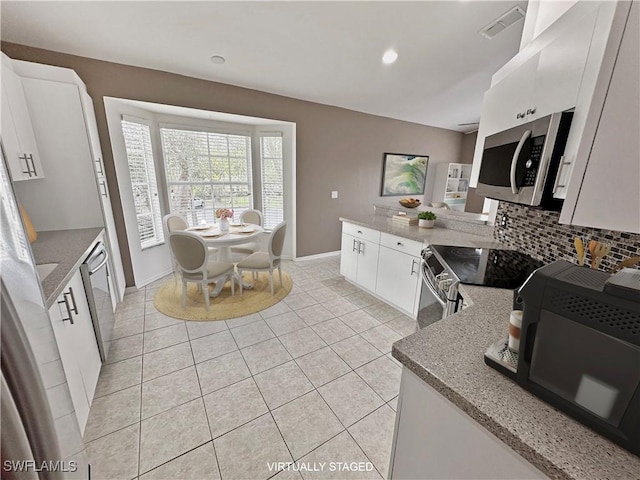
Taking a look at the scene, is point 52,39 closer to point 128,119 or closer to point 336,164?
point 128,119

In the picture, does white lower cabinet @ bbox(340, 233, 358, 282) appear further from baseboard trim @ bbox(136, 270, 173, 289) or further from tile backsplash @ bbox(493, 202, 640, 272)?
baseboard trim @ bbox(136, 270, 173, 289)

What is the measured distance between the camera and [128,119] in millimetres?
2822

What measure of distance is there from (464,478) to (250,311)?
2309 mm

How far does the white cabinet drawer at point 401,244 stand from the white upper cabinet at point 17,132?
302 centimetres

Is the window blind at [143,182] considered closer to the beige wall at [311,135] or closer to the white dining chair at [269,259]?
the beige wall at [311,135]

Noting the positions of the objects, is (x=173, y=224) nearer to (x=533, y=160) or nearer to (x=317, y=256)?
(x=317, y=256)

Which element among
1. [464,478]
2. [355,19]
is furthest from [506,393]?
[355,19]

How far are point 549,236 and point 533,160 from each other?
743 mm

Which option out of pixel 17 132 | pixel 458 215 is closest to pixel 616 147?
pixel 458 215

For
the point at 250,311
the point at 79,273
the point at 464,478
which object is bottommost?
the point at 250,311

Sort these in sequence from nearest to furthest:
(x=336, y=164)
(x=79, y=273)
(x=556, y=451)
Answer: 1. (x=556, y=451)
2. (x=79, y=273)
3. (x=336, y=164)

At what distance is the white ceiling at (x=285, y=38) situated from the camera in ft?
6.55

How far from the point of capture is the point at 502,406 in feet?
2.04

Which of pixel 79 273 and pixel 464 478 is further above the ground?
pixel 79 273
